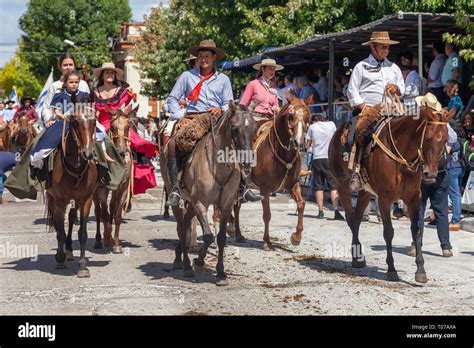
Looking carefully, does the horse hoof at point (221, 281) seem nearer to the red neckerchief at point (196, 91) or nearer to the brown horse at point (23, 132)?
the red neckerchief at point (196, 91)

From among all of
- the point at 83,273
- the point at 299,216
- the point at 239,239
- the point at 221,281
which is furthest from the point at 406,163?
the point at 83,273

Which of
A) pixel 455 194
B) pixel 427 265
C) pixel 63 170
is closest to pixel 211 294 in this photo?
pixel 63 170

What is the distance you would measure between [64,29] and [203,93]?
2435 inches

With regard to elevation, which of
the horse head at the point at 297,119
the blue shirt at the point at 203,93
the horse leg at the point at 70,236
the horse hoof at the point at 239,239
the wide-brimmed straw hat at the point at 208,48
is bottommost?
the horse hoof at the point at 239,239

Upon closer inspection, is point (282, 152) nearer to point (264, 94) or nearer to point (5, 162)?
point (264, 94)

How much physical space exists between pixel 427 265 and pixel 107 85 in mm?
5833

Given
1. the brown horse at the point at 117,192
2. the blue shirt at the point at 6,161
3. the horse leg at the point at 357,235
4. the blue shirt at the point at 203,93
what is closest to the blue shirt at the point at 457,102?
the horse leg at the point at 357,235

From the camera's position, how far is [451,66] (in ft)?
56.6

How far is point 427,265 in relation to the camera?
11.9m

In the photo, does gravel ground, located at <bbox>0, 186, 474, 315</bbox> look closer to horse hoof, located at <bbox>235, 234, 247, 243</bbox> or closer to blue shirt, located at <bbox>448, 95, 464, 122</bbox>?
horse hoof, located at <bbox>235, 234, 247, 243</bbox>

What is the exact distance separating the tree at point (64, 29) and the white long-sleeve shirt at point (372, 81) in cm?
5849

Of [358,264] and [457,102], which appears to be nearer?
[358,264]

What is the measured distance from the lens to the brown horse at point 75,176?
1048 cm

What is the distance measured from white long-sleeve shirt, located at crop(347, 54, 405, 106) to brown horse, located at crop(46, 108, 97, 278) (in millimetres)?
3724
